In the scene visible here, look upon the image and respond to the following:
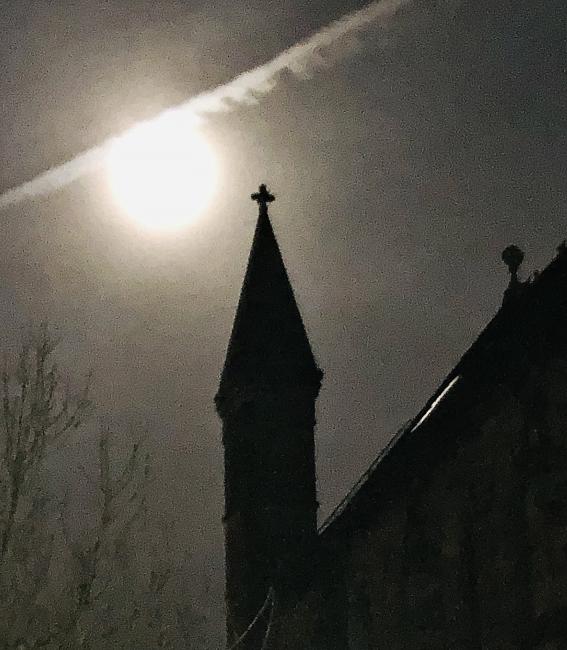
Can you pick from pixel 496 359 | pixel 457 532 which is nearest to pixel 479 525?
pixel 457 532

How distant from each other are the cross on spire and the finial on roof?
9.40 metres

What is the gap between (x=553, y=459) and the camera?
1037cm

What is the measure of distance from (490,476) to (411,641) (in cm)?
299

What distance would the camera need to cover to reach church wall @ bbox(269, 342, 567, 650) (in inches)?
408

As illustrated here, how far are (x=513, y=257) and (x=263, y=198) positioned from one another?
9.61m

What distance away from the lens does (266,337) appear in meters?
20.5

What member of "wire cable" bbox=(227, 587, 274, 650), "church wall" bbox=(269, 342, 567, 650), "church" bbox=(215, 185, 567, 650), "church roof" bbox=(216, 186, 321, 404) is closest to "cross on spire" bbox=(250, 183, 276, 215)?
"church roof" bbox=(216, 186, 321, 404)

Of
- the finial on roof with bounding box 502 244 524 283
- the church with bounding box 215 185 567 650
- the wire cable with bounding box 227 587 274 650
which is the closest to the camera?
the church with bounding box 215 185 567 650

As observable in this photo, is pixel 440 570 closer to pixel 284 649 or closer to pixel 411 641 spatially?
pixel 411 641

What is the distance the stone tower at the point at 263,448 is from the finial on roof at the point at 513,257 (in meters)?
7.20

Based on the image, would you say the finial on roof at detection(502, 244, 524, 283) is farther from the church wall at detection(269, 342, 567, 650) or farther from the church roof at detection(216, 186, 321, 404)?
the church roof at detection(216, 186, 321, 404)

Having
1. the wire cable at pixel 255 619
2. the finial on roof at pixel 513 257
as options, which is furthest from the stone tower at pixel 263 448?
the finial on roof at pixel 513 257

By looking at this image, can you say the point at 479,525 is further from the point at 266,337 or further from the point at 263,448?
the point at 266,337

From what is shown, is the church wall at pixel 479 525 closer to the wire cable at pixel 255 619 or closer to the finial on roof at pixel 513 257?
the finial on roof at pixel 513 257
